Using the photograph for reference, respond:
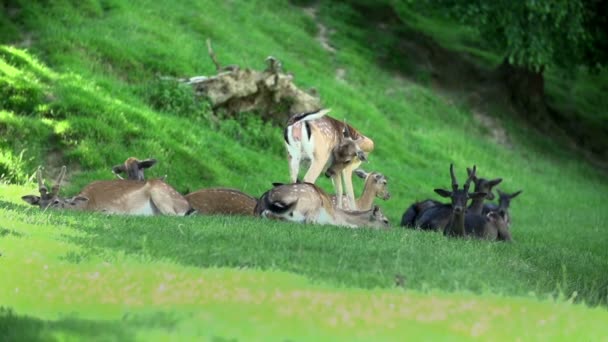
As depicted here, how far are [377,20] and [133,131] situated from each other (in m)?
23.9

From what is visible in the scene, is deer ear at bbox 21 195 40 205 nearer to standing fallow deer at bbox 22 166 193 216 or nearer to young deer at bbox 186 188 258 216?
standing fallow deer at bbox 22 166 193 216

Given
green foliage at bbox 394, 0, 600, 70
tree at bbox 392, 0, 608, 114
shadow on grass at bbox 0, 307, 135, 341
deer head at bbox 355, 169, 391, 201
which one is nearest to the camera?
shadow on grass at bbox 0, 307, 135, 341

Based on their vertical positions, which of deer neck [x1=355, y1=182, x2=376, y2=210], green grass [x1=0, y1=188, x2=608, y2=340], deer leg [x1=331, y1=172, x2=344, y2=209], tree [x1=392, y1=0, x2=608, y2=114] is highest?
green grass [x1=0, y1=188, x2=608, y2=340]

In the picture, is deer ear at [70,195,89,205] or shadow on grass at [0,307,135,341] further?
deer ear at [70,195,89,205]

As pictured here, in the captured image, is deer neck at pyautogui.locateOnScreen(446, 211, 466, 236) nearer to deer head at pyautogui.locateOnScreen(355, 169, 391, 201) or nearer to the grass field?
the grass field

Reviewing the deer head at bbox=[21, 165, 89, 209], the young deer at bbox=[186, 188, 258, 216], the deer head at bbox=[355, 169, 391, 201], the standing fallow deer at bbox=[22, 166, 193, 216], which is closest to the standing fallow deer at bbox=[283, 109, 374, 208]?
the deer head at bbox=[355, 169, 391, 201]

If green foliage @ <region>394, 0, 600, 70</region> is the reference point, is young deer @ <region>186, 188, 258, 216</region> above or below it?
above

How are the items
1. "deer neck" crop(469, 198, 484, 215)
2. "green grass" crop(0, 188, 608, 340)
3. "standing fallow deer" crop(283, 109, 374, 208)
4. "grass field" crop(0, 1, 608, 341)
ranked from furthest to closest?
"deer neck" crop(469, 198, 484, 215) < "standing fallow deer" crop(283, 109, 374, 208) < "grass field" crop(0, 1, 608, 341) < "green grass" crop(0, 188, 608, 340)

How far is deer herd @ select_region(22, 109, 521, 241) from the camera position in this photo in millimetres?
16625

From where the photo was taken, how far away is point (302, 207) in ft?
54.6

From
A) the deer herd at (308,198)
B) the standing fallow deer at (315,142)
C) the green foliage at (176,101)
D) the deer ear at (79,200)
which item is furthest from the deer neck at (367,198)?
the green foliage at (176,101)

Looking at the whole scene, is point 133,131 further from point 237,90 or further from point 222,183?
point 237,90

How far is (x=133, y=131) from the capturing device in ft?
76.7

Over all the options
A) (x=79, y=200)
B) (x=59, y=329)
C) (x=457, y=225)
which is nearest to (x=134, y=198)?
(x=79, y=200)
